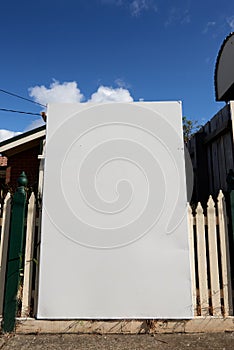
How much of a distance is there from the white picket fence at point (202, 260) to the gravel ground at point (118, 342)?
0.86ft

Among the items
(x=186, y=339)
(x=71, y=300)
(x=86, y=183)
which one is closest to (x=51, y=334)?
(x=71, y=300)

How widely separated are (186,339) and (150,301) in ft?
1.73

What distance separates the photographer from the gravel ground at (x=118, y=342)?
8.84ft

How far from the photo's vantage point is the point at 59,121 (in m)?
3.46

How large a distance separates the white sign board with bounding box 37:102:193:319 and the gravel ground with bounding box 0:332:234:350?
21cm

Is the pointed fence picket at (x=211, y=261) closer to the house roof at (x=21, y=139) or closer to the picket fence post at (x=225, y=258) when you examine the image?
the picket fence post at (x=225, y=258)

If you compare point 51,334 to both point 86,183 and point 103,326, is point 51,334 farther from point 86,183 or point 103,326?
point 86,183

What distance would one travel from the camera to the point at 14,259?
3.12 meters

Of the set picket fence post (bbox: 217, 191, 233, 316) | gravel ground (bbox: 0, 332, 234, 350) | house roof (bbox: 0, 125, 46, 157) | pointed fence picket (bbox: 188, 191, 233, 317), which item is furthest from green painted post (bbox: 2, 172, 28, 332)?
house roof (bbox: 0, 125, 46, 157)

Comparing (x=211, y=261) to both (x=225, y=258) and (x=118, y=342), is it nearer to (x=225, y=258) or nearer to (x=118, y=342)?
(x=225, y=258)

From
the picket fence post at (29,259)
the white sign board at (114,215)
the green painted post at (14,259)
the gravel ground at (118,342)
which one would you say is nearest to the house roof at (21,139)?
the white sign board at (114,215)

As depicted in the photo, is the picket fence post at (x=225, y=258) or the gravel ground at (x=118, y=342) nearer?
the gravel ground at (x=118, y=342)

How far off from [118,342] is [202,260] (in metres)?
1.32

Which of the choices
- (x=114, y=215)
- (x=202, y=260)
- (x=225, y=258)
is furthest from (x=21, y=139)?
(x=225, y=258)
